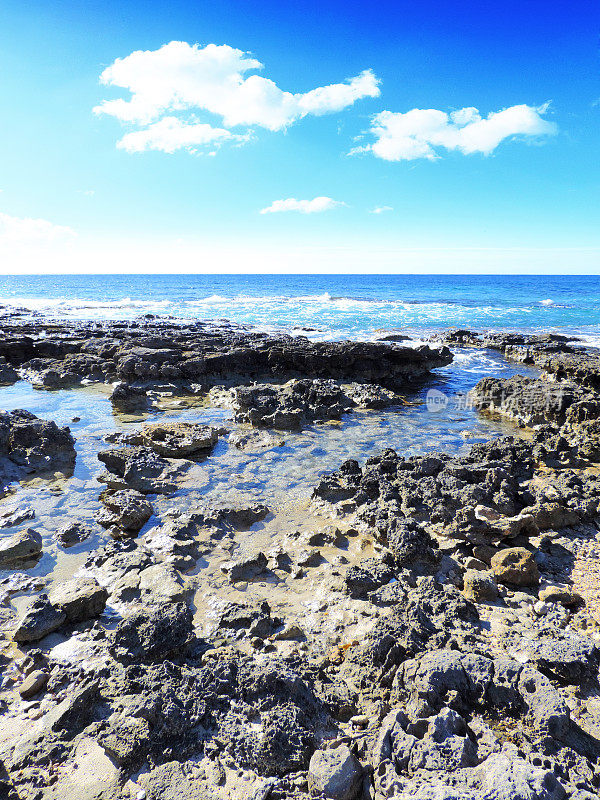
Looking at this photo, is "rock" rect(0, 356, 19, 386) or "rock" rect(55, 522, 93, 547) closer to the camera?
"rock" rect(55, 522, 93, 547)

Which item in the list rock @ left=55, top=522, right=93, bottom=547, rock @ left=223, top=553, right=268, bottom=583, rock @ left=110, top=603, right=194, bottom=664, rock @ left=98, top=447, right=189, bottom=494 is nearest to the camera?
rock @ left=110, top=603, right=194, bottom=664

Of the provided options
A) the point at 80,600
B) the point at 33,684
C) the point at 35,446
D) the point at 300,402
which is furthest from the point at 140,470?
the point at 300,402

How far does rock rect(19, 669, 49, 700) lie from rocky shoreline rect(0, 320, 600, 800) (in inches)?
0.6

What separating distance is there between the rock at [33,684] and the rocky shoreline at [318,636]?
1cm

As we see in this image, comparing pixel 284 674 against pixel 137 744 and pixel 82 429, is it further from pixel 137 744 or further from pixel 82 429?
pixel 82 429

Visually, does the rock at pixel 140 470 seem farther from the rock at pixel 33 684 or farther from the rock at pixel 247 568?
the rock at pixel 33 684

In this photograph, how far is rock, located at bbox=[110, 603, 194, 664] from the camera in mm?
3660

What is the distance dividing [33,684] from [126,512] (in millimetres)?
2947

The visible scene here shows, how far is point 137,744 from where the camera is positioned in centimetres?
295

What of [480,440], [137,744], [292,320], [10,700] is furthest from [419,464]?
[292,320]

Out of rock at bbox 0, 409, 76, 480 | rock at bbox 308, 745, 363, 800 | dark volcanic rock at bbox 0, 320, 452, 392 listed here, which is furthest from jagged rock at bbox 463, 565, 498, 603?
dark volcanic rock at bbox 0, 320, 452, 392

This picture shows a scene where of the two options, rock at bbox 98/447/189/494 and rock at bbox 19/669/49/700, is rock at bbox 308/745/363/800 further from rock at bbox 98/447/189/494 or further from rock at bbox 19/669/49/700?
rock at bbox 98/447/189/494

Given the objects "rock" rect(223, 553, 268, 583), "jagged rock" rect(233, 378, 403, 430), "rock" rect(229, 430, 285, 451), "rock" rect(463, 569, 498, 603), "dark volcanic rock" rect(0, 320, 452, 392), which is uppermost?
"dark volcanic rock" rect(0, 320, 452, 392)

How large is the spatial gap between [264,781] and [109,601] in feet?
9.15
